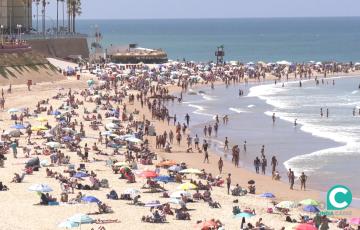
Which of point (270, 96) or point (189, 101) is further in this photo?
point (270, 96)

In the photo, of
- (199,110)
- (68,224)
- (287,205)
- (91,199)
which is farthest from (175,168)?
(199,110)

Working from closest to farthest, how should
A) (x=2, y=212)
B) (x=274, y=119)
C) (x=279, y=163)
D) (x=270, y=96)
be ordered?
(x=2, y=212) → (x=279, y=163) → (x=274, y=119) → (x=270, y=96)

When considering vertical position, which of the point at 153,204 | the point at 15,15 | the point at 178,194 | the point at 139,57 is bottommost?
the point at 153,204

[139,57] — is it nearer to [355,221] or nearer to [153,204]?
[153,204]

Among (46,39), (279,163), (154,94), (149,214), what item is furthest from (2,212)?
(46,39)

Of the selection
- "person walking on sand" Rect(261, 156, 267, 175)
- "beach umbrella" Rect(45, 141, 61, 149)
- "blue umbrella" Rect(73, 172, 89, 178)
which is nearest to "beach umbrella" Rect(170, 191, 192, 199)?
"blue umbrella" Rect(73, 172, 89, 178)

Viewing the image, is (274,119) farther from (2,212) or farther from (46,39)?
(46,39)

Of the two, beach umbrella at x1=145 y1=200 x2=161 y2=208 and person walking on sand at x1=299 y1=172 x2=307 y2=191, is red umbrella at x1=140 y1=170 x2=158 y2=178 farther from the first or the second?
person walking on sand at x1=299 y1=172 x2=307 y2=191
